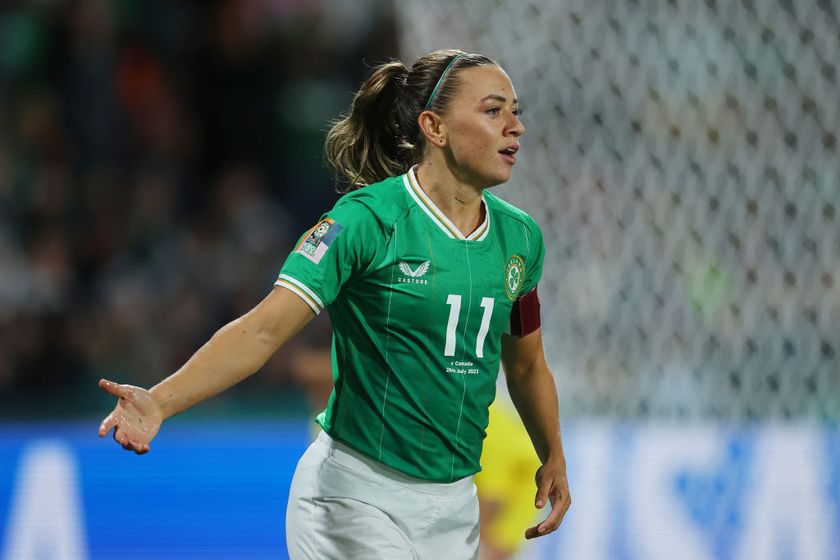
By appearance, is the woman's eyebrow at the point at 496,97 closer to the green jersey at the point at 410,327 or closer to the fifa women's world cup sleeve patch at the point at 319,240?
the green jersey at the point at 410,327

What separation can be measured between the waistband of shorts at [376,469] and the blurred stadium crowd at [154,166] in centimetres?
312

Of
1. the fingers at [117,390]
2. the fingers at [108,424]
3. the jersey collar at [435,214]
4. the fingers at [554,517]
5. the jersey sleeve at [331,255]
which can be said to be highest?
the jersey collar at [435,214]

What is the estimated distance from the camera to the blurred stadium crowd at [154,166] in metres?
6.48

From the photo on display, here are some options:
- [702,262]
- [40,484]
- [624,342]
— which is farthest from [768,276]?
[40,484]

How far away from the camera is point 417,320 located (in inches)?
113

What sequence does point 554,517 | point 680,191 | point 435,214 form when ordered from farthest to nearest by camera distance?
1. point 680,191
2. point 554,517
3. point 435,214

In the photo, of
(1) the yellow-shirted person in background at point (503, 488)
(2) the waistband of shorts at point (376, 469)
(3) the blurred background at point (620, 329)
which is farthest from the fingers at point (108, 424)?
(1) the yellow-shirted person in background at point (503, 488)

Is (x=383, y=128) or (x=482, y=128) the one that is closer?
(x=482, y=128)

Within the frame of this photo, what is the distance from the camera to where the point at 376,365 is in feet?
9.53

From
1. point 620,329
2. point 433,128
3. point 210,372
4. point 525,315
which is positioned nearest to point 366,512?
point 210,372

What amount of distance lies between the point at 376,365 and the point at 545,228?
107 inches

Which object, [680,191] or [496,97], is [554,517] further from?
[680,191]

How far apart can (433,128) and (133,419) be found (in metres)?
1.09

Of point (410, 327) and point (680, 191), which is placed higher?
point (680, 191)
